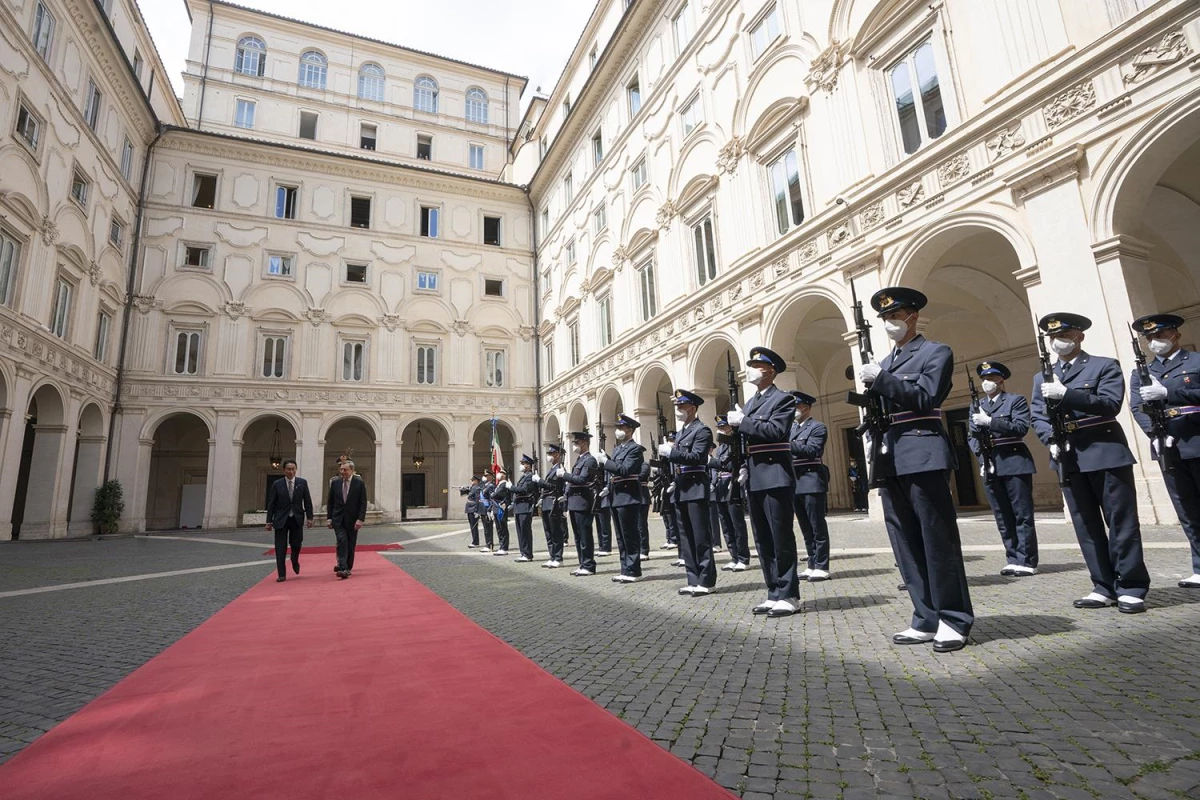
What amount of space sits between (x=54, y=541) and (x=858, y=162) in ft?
79.1

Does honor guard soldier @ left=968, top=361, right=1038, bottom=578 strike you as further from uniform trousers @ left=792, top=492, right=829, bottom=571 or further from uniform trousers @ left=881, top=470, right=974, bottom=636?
uniform trousers @ left=881, top=470, right=974, bottom=636

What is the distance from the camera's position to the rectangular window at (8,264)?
621 inches

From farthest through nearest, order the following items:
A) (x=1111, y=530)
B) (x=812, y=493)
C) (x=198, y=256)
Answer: (x=198, y=256), (x=812, y=493), (x=1111, y=530)

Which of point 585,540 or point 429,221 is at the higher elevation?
point 429,221

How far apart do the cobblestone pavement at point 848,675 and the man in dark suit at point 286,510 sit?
5.50 ft

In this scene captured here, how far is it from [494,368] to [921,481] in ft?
89.0

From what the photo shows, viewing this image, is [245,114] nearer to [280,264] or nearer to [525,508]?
[280,264]

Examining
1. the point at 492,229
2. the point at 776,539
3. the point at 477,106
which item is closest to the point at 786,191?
the point at 776,539

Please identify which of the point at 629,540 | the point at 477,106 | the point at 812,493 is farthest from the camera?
the point at 477,106

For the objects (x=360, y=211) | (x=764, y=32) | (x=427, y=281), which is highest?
(x=360, y=211)

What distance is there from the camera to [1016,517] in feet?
21.0

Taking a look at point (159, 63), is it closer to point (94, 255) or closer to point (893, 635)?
point (94, 255)

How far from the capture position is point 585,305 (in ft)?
82.3

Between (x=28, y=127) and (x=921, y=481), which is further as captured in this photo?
(x=28, y=127)
